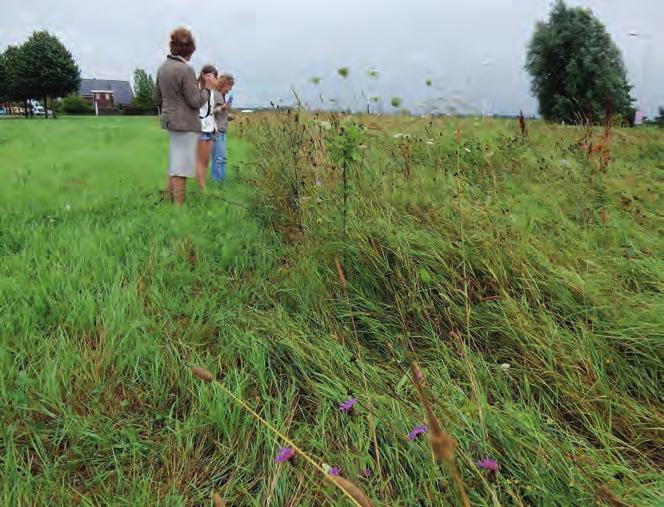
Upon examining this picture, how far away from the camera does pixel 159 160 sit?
9406mm

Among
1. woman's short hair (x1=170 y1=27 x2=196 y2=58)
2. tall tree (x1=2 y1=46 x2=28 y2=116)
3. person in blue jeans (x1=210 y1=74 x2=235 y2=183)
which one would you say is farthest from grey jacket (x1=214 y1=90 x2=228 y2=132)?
tall tree (x1=2 y1=46 x2=28 y2=116)

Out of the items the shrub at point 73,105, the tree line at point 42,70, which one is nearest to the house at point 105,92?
the shrub at point 73,105

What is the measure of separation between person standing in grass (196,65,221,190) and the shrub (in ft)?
215

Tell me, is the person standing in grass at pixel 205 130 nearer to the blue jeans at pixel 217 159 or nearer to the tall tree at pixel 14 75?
the blue jeans at pixel 217 159

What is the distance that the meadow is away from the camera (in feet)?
4.71

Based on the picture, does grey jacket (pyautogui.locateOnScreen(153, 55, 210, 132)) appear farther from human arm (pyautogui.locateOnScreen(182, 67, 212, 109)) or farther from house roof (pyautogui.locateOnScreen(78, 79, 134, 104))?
house roof (pyautogui.locateOnScreen(78, 79, 134, 104))

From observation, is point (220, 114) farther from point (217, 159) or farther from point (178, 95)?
point (178, 95)

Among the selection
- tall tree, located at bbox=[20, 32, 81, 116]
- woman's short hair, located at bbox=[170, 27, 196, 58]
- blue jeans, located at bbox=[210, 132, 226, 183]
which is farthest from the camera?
tall tree, located at bbox=[20, 32, 81, 116]

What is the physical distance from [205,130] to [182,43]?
5.27ft

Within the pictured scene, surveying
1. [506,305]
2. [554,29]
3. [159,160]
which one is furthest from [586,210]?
[554,29]

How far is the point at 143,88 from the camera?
74125mm

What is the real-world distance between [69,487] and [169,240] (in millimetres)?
2372

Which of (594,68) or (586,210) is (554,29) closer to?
(594,68)

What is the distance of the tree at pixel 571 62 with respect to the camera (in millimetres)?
30750
